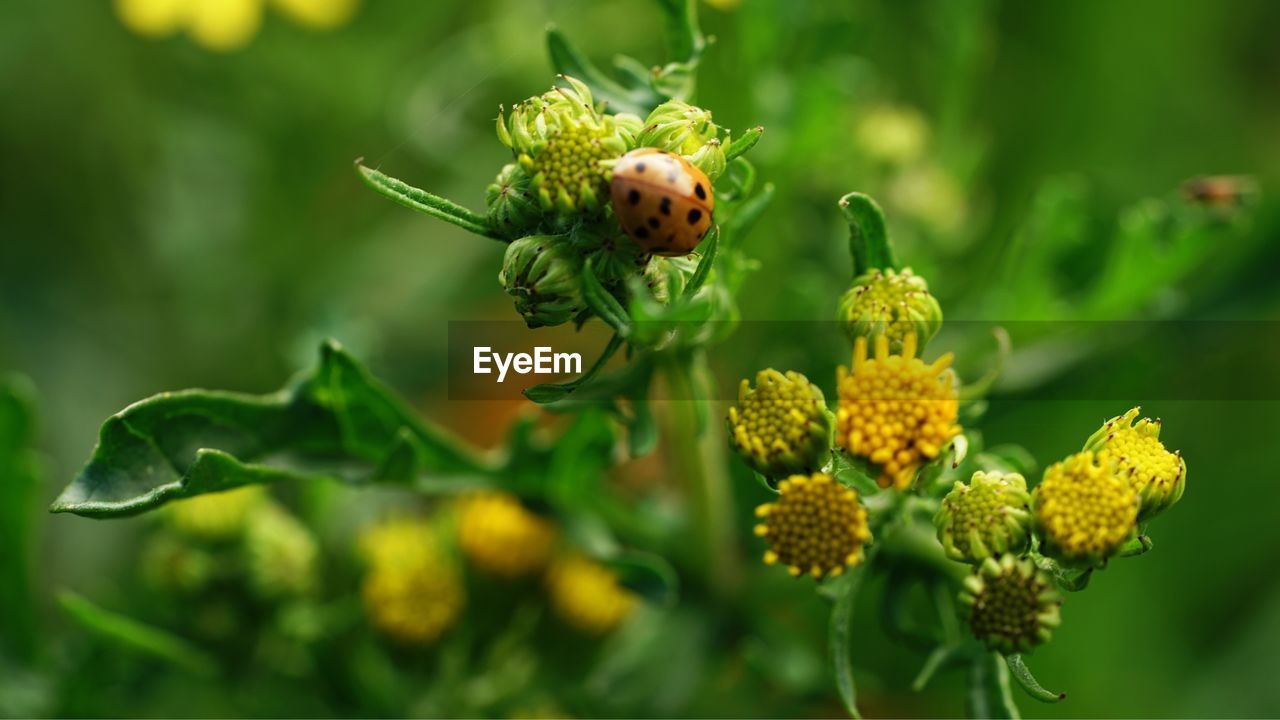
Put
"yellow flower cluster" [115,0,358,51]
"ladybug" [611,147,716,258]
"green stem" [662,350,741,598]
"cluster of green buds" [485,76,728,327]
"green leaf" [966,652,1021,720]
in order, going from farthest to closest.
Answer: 1. "yellow flower cluster" [115,0,358,51]
2. "green stem" [662,350,741,598]
3. "green leaf" [966,652,1021,720]
4. "cluster of green buds" [485,76,728,327]
5. "ladybug" [611,147,716,258]

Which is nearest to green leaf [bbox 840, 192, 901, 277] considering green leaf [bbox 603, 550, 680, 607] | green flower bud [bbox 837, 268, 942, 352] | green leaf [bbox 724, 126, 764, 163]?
green flower bud [bbox 837, 268, 942, 352]

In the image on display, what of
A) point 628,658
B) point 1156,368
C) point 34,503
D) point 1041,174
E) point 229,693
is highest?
point 1041,174

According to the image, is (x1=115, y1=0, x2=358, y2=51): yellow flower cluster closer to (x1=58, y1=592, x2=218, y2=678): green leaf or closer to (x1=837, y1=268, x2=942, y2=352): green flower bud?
(x1=58, y1=592, x2=218, y2=678): green leaf

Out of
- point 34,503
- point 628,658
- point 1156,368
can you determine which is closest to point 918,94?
point 1156,368

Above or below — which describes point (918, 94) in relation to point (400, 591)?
above

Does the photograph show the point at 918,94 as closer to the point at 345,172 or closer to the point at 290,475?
the point at 345,172

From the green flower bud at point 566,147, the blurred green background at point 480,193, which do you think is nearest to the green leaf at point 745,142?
the green flower bud at point 566,147

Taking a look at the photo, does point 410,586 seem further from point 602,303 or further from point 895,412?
point 895,412
